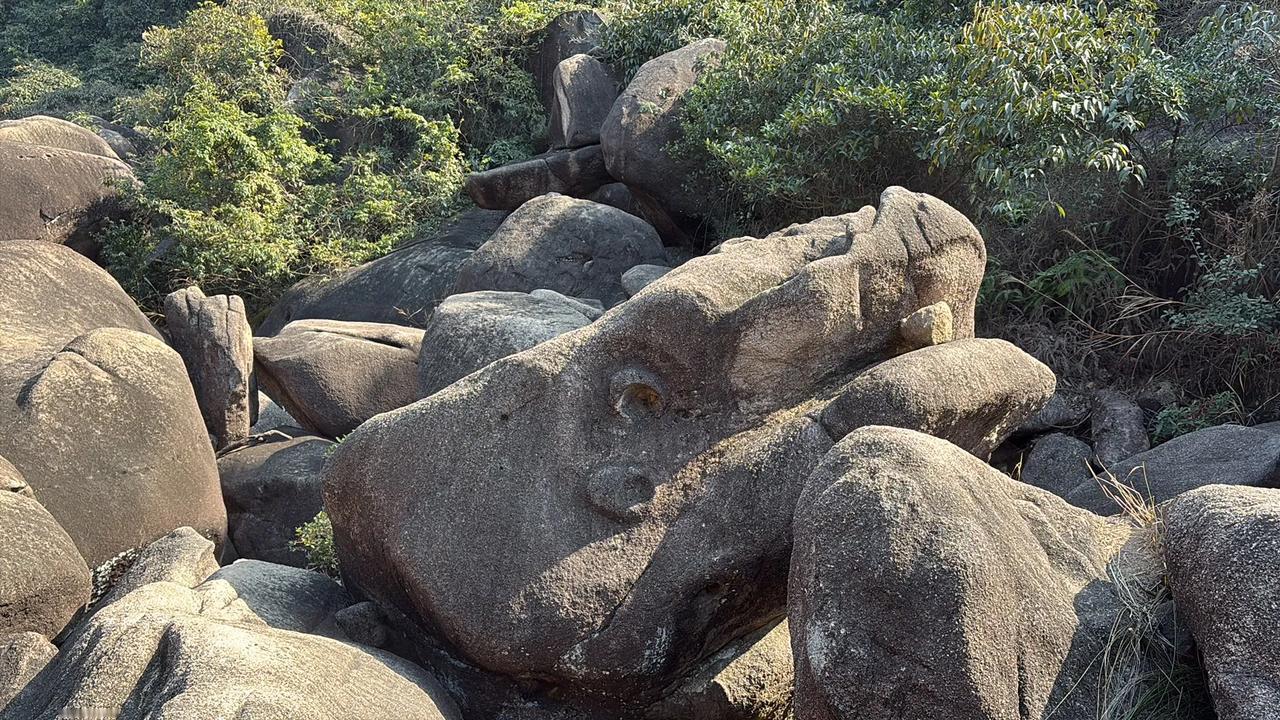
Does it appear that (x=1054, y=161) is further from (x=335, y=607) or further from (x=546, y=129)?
(x=546, y=129)

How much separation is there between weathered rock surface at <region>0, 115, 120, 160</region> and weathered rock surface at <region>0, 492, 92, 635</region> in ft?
Result: 31.2

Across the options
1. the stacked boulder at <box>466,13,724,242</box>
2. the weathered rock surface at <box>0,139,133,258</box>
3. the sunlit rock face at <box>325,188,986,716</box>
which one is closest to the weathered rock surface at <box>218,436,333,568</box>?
the sunlit rock face at <box>325,188,986,716</box>

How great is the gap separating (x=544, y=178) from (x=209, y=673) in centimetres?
1121

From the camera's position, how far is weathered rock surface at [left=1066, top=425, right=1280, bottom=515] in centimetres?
727

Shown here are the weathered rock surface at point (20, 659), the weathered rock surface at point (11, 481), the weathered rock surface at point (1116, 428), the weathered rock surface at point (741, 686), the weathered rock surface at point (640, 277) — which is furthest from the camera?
the weathered rock surface at point (640, 277)

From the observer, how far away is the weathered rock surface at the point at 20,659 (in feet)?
19.4

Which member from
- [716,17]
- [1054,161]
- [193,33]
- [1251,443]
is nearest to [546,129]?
[716,17]

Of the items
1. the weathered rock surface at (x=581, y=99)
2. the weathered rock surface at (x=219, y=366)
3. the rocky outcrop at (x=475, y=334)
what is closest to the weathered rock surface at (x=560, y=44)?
the weathered rock surface at (x=581, y=99)

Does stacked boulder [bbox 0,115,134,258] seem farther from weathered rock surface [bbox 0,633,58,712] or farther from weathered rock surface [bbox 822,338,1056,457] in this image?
weathered rock surface [bbox 822,338,1056,457]

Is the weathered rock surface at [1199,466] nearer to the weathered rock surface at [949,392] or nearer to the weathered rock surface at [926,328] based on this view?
the weathered rock surface at [949,392]

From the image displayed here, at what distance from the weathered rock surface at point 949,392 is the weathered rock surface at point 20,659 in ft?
12.9

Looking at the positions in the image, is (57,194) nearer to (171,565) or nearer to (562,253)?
(562,253)

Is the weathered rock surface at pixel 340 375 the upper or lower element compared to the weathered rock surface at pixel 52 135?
lower

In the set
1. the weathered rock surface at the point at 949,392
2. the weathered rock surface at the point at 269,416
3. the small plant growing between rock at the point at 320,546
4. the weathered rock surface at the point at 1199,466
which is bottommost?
the weathered rock surface at the point at 269,416
